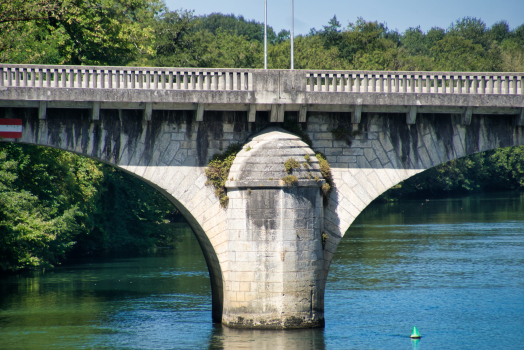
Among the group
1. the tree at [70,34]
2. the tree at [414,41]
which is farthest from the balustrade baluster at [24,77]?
the tree at [414,41]

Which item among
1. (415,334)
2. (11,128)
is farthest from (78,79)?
(415,334)

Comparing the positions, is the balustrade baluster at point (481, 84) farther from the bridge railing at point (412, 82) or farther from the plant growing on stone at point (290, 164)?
the plant growing on stone at point (290, 164)

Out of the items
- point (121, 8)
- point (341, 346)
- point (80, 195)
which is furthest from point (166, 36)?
point (341, 346)

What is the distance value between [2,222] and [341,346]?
13.2m

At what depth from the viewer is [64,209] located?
30.5 metres

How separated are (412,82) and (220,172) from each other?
5.85 m

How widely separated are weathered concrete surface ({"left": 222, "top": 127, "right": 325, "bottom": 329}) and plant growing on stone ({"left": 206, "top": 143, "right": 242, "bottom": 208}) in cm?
41

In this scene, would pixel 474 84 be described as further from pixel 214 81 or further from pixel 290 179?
pixel 214 81

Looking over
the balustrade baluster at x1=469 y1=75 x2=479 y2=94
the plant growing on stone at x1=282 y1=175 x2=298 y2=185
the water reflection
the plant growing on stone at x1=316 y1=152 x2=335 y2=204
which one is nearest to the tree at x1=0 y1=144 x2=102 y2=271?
the water reflection

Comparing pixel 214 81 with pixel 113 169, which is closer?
pixel 214 81

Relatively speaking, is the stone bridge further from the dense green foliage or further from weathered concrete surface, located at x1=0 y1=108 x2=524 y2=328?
the dense green foliage

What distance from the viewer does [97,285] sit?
28625 millimetres

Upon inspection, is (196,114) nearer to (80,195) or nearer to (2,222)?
(2,222)

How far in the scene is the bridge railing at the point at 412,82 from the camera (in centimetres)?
1862
